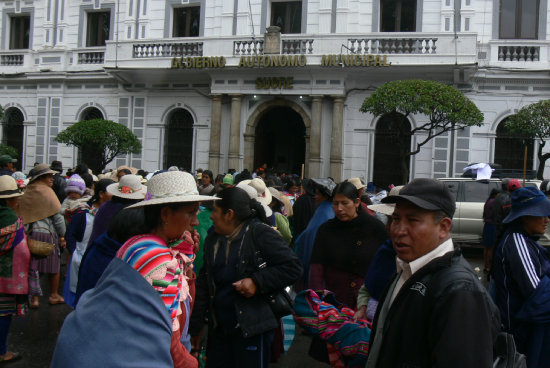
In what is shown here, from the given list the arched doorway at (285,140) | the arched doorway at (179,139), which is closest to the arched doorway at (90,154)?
the arched doorway at (179,139)

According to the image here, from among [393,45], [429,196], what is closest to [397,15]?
[393,45]

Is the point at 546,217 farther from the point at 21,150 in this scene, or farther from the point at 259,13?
the point at 21,150

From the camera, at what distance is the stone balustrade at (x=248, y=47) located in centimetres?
1745

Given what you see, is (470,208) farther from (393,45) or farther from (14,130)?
(14,130)

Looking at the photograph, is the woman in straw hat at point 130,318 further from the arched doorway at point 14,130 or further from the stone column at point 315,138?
the arched doorway at point 14,130

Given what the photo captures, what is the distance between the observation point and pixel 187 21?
1983 centimetres

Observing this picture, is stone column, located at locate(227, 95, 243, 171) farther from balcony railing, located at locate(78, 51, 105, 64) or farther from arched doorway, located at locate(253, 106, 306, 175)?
balcony railing, located at locate(78, 51, 105, 64)

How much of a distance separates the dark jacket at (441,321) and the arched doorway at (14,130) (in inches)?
908

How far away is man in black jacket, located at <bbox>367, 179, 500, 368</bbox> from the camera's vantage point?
188cm

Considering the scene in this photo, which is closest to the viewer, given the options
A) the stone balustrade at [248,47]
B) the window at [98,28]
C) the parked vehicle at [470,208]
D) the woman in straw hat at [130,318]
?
the woman in straw hat at [130,318]

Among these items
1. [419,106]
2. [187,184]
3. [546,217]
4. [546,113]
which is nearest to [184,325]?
[187,184]

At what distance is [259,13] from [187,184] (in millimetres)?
16933

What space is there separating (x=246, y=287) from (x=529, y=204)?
7.04ft

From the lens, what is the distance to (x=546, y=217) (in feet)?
12.1
